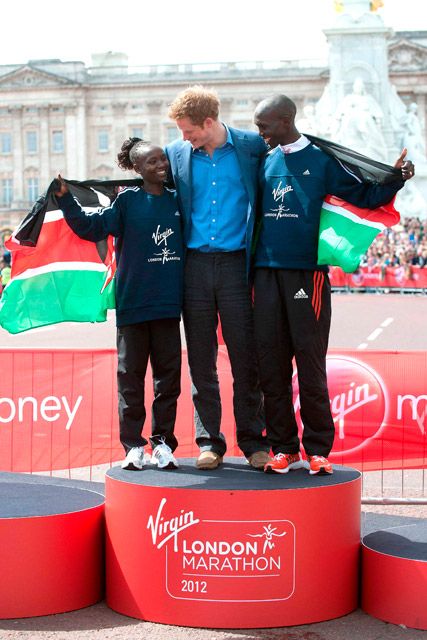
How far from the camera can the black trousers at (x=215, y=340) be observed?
6598 mm

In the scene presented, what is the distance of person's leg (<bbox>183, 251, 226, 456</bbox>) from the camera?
6.62m

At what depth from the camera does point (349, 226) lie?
21.6 ft

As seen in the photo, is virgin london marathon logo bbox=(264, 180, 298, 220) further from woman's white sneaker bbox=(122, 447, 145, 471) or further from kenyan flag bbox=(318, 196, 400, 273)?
woman's white sneaker bbox=(122, 447, 145, 471)

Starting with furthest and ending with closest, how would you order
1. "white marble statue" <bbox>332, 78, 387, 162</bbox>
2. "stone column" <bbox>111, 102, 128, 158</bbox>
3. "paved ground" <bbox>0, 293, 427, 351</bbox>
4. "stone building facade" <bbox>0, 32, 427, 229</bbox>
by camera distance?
"stone column" <bbox>111, 102, 128, 158</bbox> → "stone building facade" <bbox>0, 32, 427, 229</bbox> → "white marble statue" <bbox>332, 78, 387, 162</bbox> → "paved ground" <bbox>0, 293, 427, 351</bbox>

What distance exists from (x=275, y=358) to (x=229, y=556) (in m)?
1.11

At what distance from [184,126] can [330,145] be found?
2.34 feet

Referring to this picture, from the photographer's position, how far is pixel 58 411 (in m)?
9.46

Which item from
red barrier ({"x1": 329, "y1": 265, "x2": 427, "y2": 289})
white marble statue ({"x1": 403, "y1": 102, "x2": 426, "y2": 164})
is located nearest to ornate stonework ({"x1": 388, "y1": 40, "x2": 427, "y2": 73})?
white marble statue ({"x1": 403, "y1": 102, "x2": 426, "y2": 164})

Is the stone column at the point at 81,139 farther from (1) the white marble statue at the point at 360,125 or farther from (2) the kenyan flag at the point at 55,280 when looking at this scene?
(2) the kenyan flag at the point at 55,280

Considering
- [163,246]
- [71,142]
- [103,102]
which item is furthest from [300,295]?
[103,102]

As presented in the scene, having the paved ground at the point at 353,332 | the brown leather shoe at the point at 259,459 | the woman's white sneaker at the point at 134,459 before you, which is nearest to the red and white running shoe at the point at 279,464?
the brown leather shoe at the point at 259,459

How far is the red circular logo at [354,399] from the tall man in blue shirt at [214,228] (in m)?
2.67

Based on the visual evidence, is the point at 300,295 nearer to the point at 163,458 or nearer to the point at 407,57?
the point at 163,458

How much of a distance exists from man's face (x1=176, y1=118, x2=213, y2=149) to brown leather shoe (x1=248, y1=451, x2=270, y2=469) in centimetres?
152
